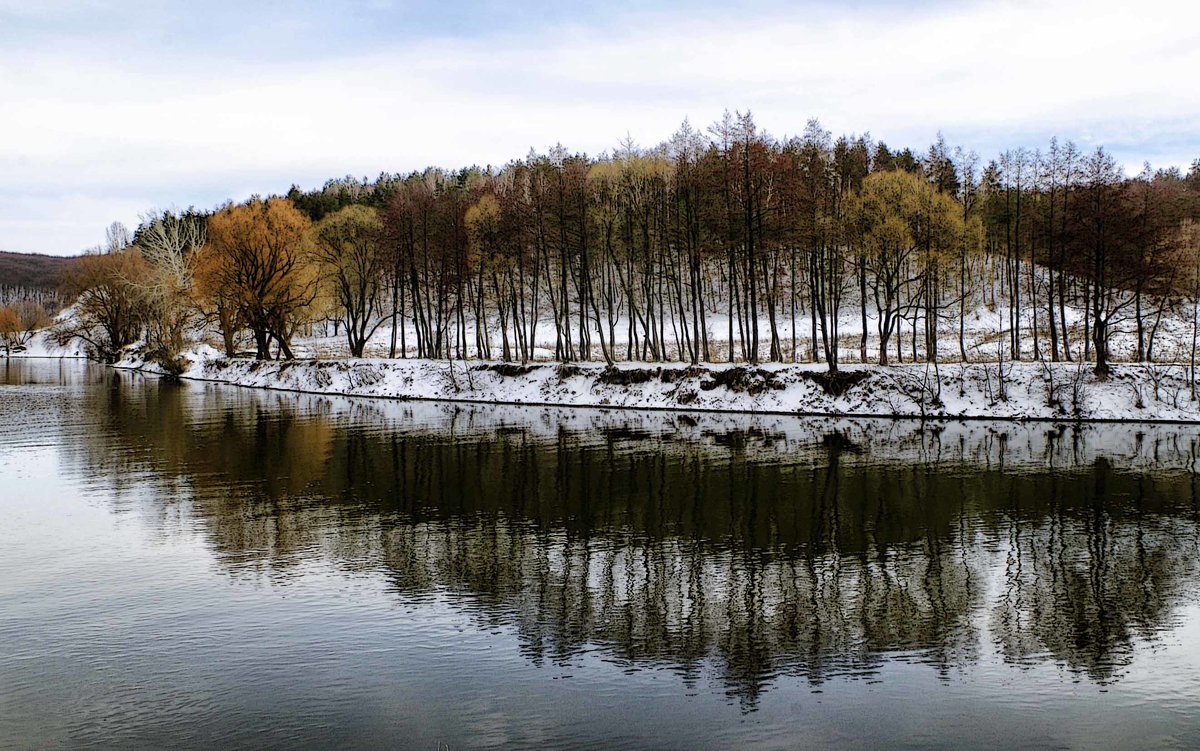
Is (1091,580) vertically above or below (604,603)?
below

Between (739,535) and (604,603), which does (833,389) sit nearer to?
(739,535)

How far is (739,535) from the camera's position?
22000mm

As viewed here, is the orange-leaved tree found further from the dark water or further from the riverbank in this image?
the dark water

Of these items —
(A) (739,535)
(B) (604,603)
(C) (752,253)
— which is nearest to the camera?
(B) (604,603)

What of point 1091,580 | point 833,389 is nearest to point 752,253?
point 833,389

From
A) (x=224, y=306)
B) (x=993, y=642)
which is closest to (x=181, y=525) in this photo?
(x=993, y=642)

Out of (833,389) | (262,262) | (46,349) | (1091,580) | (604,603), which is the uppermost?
(262,262)

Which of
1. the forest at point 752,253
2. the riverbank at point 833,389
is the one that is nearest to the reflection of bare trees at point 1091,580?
the riverbank at point 833,389

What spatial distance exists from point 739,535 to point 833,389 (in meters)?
32.0

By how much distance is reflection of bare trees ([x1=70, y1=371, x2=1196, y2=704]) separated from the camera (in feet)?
49.0

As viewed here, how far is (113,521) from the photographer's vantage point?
24109 millimetres

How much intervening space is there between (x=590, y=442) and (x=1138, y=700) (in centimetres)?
2950

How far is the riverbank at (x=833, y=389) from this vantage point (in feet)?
155

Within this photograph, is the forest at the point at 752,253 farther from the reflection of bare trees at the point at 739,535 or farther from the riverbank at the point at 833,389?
the reflection of bare trees at the point at 739,535
